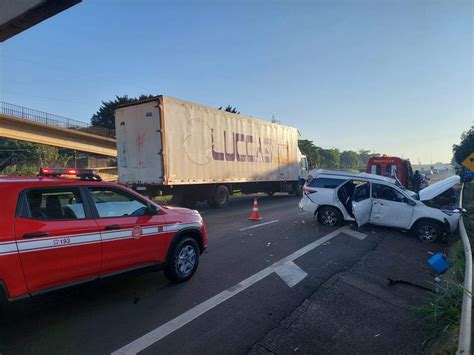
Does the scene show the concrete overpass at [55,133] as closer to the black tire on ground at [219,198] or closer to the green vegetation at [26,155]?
the green vegetation at [26,155]

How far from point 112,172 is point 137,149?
122ft

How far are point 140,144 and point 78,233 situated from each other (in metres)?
9.32

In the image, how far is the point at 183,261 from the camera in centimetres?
524

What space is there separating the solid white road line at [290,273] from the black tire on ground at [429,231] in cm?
438

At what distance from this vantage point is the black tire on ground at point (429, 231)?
27.4ft

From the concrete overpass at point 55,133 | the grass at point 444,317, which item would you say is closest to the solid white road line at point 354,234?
the grass at point 444,317

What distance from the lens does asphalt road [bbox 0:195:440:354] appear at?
3.40m

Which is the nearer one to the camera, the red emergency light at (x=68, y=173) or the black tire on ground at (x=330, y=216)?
the red emergency light at (x=68, y=173)

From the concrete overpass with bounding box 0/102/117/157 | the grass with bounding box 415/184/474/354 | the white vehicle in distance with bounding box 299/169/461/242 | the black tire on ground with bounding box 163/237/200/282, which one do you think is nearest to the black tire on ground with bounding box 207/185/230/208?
the white vehicle in distance with bounding box 299/169/461/242

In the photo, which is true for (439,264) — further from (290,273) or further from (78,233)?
(78,233)

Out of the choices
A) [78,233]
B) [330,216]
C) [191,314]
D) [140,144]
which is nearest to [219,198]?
[140,144]

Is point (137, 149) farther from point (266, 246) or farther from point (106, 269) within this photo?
point (106, 269)

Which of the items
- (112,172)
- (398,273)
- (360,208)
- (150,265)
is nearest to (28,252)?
(150,265)

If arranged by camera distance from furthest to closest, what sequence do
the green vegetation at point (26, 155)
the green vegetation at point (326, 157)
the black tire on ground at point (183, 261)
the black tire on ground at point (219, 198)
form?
the green vegetation at point (326, 157), the green vegetation at point (26, 155), the black tire on ground at point (219, 198), the black tire on ground at point (183, 261)
